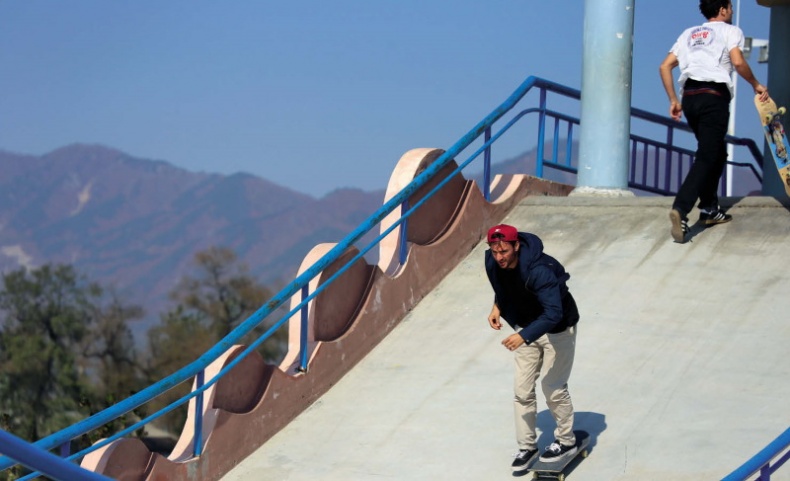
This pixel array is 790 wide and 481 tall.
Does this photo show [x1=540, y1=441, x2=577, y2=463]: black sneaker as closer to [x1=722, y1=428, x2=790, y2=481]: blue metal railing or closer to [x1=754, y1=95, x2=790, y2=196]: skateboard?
[x1=722, y1=428, x2=790, y2=481]: blue metal railing

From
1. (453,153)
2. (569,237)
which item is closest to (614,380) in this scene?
(569,237)

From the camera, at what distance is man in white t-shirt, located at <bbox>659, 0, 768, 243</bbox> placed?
28.9 feet

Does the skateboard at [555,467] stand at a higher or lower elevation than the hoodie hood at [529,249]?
lower

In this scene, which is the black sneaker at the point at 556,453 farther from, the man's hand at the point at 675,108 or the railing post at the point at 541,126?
the railing post at the point at 541,126

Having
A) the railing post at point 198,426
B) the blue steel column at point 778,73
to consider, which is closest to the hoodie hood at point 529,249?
the railing post at point 198,426

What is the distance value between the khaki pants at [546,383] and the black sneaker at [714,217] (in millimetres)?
3105

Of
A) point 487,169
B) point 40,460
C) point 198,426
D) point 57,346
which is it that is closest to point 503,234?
point 198,426

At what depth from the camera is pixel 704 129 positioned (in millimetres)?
8969

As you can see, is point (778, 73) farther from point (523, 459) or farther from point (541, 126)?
point (523, 459)

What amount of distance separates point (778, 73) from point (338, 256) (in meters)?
5.25

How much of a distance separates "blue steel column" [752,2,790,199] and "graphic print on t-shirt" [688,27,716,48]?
2866mm

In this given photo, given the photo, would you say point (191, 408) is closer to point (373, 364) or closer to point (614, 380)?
point (373, 364)

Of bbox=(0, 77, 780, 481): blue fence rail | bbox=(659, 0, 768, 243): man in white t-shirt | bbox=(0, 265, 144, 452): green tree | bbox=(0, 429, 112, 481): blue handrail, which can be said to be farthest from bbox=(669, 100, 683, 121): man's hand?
bbox=(0, 265, 144, 452): green tree

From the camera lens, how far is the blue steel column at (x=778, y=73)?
1152cm
